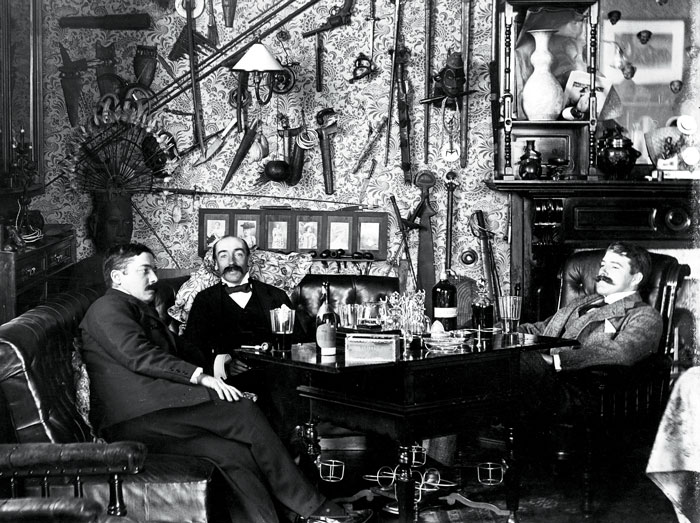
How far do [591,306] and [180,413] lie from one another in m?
2.56

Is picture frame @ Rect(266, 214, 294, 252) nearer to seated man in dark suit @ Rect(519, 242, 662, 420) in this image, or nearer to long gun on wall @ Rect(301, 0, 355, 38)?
long gun on wall @ Rect(301, 0, 355, 38)

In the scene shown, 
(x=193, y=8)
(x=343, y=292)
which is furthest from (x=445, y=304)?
(x=193, y=8)

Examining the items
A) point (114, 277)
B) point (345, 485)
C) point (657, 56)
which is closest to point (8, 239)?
point (114, 277)

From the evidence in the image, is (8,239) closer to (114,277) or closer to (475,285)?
(114,277)

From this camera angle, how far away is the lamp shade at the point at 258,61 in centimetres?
Result: 618

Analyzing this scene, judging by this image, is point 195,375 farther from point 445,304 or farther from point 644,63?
point 644,63

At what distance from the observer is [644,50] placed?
6.64 meters

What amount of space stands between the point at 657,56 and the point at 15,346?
507cm

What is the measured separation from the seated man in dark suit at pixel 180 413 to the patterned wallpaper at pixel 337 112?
2.87m

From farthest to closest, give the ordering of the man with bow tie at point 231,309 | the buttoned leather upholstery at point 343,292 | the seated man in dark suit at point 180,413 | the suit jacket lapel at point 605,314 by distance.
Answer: the buttoned leather upholstery at point 343,292 → the man with bow tie at point 231,309 → the suit jacket lapel at point 605,314 → the seated man in dark suit at point 180,413

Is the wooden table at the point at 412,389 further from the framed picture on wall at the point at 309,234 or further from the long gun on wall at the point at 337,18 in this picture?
the long gun on wall at the point at 337,18

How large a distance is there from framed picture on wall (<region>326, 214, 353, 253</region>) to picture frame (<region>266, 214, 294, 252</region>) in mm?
282

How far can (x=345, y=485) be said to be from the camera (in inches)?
189

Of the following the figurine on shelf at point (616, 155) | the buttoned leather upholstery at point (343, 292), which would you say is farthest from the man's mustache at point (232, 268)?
the figurine on shelf at point (616, 155)
